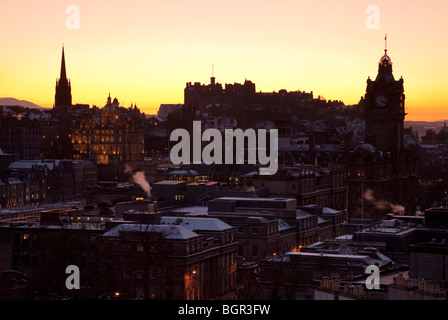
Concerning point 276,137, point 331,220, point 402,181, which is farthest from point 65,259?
point 276,137

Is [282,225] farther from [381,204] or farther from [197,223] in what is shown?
[381,204]

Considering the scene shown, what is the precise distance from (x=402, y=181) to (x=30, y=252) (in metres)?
59.6

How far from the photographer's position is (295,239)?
84.2 m

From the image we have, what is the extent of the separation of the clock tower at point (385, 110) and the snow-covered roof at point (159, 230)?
56.8m

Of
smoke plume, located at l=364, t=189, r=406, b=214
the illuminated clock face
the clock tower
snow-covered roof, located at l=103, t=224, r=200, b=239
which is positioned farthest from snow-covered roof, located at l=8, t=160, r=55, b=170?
snow-covered roof, located at l=103, t=224, r=200, b=239

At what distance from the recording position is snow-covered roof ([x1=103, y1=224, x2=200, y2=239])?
202 feet

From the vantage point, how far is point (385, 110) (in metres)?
117

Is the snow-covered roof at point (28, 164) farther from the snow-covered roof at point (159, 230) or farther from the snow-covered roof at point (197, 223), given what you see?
the snow-covered roof at point (159, 230)

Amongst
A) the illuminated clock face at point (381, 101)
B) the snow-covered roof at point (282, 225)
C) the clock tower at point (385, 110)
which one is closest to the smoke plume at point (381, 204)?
the clock tower at point (385, 110)

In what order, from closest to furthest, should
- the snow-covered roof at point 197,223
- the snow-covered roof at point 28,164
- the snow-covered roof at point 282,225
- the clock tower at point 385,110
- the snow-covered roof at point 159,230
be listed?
the snow-covered roof at point 159,230, the snow-covered roof at point 197,223, the snow-covered roof at point 282,225, the clock tower at point 385,110, the snow-covered roof at point 28,164

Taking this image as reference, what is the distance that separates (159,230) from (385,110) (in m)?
59.6

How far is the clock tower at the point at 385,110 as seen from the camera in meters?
116

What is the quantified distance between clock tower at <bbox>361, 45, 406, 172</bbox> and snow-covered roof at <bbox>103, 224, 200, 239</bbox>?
56836 millimetres
